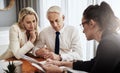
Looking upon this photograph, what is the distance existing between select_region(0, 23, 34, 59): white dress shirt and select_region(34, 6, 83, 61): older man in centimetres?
11

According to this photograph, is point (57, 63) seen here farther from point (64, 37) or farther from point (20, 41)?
point (20, 41)

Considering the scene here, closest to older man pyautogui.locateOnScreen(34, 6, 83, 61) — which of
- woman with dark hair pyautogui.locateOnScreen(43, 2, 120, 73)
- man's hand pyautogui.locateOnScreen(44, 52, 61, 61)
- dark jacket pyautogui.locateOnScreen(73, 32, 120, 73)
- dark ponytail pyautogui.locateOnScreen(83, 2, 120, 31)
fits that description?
man's hand pyautogui.locateOnScreen(44, 52, 61, 61)

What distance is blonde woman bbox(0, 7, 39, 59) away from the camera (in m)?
2.45

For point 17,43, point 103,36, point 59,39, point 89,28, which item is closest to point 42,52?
point 59,39

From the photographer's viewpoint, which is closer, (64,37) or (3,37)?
(64,37)

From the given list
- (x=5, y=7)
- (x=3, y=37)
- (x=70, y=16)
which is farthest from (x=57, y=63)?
(x=5, y=7)

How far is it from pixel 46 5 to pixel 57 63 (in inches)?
96.5

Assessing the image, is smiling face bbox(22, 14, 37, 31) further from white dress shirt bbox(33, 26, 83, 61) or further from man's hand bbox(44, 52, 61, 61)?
man's hand bbox(44, 52, 61, 61)

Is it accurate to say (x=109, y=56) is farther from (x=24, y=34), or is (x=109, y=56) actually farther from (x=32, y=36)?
(x=24, y=34)

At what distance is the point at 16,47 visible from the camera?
8.10 ft

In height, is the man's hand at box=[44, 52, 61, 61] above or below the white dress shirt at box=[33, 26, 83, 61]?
below

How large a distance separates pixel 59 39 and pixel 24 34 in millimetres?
459

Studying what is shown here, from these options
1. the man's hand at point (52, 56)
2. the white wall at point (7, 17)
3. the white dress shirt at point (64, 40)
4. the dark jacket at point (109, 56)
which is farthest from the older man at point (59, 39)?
the white wall at point (7, 17)

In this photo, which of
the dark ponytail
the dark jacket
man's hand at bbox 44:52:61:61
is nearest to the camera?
the dark jacket
